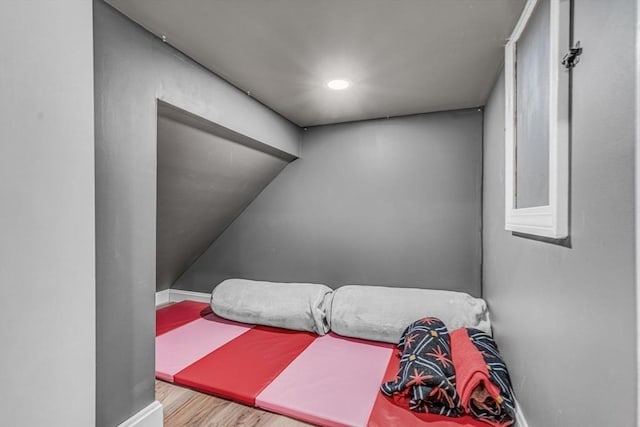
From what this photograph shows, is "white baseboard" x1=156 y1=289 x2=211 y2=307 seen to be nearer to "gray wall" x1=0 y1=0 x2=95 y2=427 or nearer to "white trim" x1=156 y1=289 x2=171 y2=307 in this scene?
"white trim" x1=156 y1=289 x2=171 y2=307

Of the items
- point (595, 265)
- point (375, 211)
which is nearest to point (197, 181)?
point (375, 211)

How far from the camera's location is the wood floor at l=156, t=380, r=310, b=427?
1.55 m

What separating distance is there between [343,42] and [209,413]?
208 cm

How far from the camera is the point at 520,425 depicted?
138 cm

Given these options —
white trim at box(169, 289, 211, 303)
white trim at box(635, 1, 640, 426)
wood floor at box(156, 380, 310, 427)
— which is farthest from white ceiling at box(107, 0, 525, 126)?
white trim at box(169, 289, 211, 303)

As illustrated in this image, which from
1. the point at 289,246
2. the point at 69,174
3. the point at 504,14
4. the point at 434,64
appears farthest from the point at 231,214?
the point at 504,14

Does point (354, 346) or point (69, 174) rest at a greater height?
point (69, 174)

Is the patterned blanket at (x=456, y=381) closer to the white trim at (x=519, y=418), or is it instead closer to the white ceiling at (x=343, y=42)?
the white trim at (x=519, y=418)

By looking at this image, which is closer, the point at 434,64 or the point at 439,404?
the point at 439,404

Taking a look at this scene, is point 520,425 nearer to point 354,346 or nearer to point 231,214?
point 354,346

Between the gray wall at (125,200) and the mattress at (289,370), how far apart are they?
0.55 metres

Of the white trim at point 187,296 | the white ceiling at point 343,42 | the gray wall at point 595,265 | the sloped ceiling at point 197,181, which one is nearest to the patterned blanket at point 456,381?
the gray wall at point 595,265

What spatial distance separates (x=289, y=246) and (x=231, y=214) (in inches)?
29.5

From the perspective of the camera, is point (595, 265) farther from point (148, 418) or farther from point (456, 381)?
point (148, 418)
